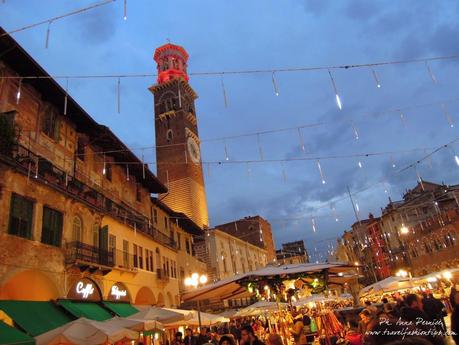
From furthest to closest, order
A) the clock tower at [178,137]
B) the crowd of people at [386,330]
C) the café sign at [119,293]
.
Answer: the clock tower at [178,137] < the café sign at [119,293] < the crowd of people at [386,330]

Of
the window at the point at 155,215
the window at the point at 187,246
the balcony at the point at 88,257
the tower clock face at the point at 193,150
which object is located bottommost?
the balcony at the point at 88,257

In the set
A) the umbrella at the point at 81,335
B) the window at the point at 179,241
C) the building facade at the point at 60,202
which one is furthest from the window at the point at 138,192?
the umbrella at the point at 81,335

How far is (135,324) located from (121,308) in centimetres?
722

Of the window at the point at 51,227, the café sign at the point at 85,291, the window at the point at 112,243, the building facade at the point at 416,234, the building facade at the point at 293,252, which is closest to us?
the window at the point at 51,227

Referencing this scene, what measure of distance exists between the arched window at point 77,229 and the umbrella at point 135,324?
615cm

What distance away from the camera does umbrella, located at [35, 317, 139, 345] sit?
984cm

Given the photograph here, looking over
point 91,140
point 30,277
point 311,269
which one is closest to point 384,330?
point 311,269

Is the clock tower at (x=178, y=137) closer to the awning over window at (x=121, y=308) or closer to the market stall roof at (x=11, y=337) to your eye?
the awning over window at (x=121, y=308)

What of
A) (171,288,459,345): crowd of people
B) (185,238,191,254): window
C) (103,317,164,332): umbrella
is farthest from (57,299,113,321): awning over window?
(185,238,191,254): window

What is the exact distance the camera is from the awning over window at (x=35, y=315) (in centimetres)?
1208

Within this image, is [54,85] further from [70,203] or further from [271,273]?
[271,273]

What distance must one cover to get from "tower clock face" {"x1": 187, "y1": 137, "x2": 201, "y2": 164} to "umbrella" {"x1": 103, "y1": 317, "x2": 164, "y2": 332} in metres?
41.1

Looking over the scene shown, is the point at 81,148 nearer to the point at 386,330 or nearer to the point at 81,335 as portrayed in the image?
the point at 81,335

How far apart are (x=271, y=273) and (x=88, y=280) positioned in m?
10.7
